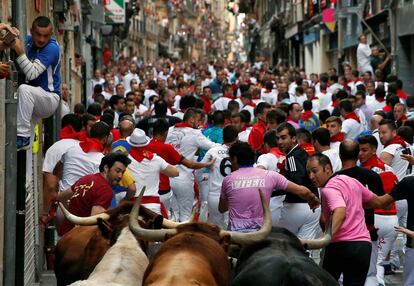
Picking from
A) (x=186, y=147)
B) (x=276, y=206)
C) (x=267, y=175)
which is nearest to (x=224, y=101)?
(x=186, y=147)

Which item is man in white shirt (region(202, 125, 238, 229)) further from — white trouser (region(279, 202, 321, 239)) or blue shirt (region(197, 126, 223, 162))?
blue shirt (region(197, 126, 223, 162))

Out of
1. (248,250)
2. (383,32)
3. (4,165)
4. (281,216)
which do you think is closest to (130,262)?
(248,250)

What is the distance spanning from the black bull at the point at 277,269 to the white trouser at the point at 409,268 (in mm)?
2667

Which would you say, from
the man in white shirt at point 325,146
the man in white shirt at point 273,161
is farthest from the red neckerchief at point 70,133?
the man in white shirt at point 325,146

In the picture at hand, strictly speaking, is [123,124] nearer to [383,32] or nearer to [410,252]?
[410,252]

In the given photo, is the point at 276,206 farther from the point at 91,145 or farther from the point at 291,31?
the point at 291,31

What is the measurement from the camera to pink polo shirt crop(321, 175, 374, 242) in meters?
10.3

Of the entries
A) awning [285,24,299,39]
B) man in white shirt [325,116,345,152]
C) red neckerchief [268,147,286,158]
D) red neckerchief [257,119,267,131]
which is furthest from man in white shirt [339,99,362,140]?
awning [285,24,299,39]

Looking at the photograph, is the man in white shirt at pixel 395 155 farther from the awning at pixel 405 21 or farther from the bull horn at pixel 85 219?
the awning at pixel 405 21

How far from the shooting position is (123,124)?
1589 centimetres

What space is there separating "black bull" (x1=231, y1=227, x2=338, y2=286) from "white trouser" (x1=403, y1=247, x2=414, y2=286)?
8.75ft

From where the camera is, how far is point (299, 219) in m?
13.1

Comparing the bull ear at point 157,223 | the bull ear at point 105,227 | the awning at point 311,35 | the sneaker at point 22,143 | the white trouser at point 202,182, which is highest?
the awning at point 311,35

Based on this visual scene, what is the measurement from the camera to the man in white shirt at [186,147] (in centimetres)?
1677
